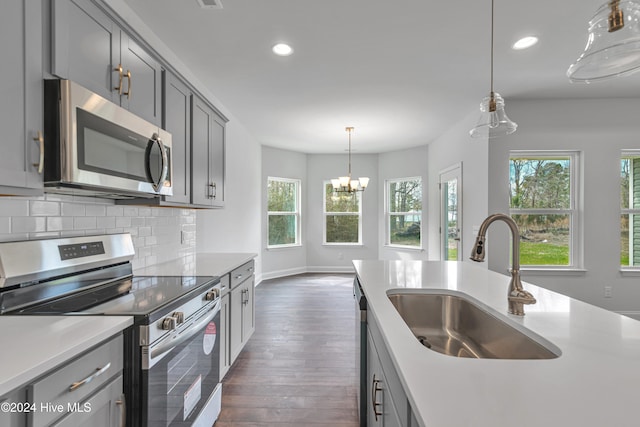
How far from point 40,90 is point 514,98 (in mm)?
4291

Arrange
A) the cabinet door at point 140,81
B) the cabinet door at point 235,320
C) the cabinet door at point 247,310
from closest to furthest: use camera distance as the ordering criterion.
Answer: the cabinet door at point 140,81 < the cabinet door at point 235,320 < the cabinet door at point 247,310

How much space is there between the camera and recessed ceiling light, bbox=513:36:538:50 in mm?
2490

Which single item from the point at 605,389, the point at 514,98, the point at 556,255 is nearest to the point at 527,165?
the point at 514,98

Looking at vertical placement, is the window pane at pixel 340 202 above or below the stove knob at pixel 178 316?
above

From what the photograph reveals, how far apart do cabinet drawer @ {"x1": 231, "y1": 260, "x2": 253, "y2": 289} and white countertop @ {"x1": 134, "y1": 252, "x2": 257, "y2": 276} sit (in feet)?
0.17

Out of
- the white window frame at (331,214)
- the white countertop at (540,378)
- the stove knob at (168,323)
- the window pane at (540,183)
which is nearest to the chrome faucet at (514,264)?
the white countertop at (540,378)

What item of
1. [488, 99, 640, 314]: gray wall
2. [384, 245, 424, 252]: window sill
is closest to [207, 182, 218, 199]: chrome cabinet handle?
[488, 99, 640, 314]: gray wall

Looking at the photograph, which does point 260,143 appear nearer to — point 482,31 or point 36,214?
point 482,31

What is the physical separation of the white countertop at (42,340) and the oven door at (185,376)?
24 centimetres

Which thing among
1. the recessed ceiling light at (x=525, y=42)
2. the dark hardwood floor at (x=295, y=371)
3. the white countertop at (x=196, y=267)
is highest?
the recessed ceiling light at (x=525, y=42)

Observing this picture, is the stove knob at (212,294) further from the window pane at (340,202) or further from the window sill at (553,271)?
the window pane at (340,202)

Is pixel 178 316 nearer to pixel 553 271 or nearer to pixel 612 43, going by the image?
pixel 612 43

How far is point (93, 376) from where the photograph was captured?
1.04m

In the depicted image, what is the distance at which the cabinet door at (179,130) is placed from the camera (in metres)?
2.15
